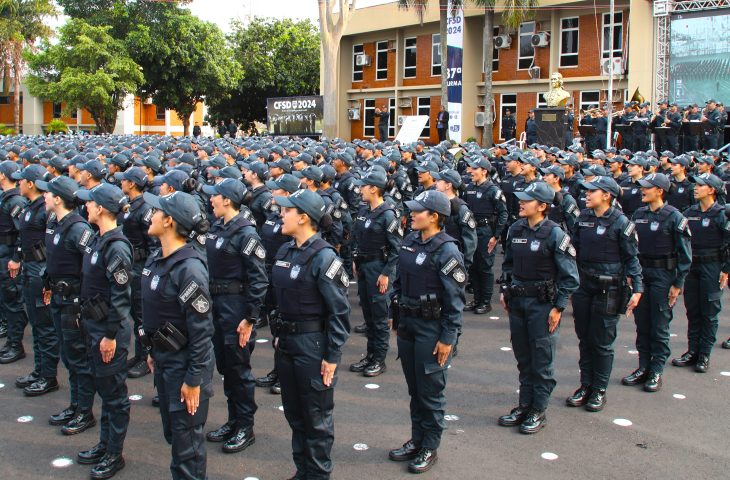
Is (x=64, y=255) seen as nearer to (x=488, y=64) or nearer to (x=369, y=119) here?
(x=488, y=64)

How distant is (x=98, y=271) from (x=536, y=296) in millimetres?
3514

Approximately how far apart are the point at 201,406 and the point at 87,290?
1.60m

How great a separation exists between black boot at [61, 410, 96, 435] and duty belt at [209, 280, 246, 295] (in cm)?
152

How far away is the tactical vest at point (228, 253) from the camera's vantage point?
19.3ft

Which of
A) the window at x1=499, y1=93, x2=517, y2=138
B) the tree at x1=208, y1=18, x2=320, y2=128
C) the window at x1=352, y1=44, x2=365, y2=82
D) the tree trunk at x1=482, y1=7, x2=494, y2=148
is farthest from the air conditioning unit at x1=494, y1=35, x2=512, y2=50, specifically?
the tree at x1=208, y1=18, x2=320, y2=128

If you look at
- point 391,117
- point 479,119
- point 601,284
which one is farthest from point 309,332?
point 391,117

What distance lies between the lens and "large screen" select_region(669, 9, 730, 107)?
21.8m

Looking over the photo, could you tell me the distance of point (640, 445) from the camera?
19.1 ft

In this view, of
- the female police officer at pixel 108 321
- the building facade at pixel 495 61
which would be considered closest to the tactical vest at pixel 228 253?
the female police officer at pixel 108 321

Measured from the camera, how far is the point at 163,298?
4.54m

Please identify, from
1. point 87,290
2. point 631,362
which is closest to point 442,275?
point 87,290

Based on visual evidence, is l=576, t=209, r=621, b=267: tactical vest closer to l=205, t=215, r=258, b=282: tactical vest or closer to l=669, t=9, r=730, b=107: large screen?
l=205, t=215, r=258, b=282: tactical vest

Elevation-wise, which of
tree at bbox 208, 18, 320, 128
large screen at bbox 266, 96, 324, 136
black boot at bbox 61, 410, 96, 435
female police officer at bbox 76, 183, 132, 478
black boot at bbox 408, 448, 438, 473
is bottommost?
black boot at bbox 408, 448, 438, 473

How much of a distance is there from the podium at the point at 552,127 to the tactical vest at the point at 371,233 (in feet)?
48.9
